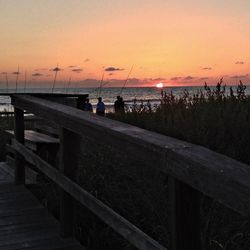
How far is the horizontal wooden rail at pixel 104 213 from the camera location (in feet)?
8.28

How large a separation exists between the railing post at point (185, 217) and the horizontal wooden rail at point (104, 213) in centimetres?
26

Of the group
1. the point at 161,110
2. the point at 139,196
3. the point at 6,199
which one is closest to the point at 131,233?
the point at 139,196

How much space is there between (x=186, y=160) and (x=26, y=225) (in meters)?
2.48

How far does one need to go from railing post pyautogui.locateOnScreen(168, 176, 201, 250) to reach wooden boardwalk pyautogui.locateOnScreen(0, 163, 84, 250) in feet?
5.49

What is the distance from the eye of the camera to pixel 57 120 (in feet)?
12.5

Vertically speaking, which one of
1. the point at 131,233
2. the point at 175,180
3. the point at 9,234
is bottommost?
the point at 9,234

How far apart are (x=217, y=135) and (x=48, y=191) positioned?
7.39ft

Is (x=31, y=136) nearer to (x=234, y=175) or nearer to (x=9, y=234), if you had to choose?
(x=9, y=234)

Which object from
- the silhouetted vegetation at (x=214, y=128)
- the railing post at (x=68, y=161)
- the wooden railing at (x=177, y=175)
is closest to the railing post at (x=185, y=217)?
the wooden railing at (x=177, y=175)

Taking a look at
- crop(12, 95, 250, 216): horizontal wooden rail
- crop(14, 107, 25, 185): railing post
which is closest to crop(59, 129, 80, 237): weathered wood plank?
crop(12, 95, 250, 216): horizontal wooden rail

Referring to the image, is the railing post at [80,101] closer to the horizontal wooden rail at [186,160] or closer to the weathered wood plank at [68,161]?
the weathered wood plank at [68,161]

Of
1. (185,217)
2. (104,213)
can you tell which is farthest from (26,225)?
(185,217)

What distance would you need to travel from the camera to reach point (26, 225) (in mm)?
4043

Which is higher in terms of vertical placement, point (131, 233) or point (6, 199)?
point (131, 233)
